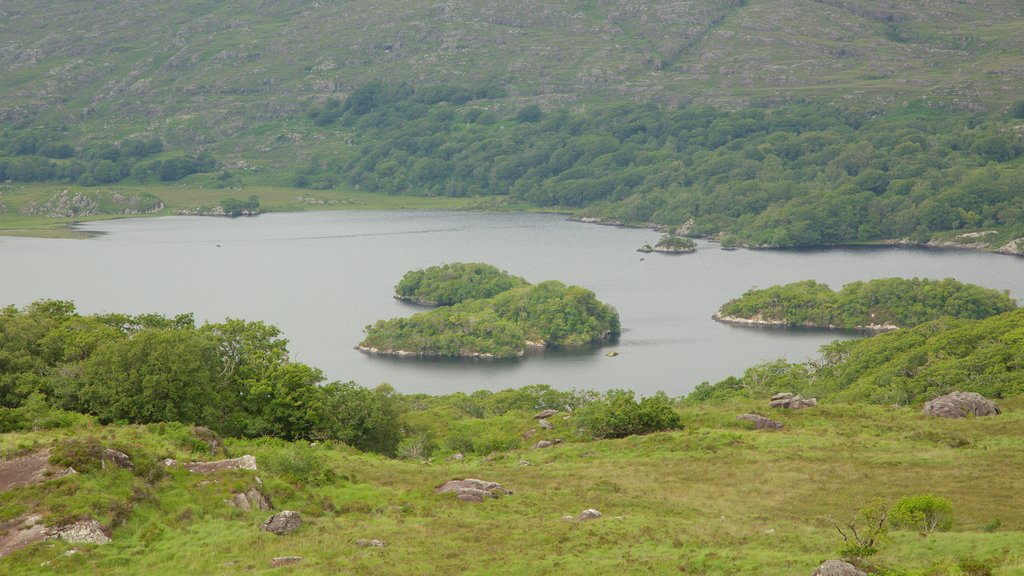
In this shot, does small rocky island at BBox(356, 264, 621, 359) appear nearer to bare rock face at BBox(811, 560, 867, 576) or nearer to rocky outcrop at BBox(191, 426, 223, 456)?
rocky outcrop at BBox(191, 426, 223, 456)

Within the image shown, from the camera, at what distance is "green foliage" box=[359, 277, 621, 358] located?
531 ft

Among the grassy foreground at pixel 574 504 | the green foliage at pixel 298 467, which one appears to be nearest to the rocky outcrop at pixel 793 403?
the grassy foreground at pixel 574 504

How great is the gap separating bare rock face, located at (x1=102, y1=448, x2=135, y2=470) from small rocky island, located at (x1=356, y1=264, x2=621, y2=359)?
387ft

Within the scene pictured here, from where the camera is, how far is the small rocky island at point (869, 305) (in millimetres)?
172125

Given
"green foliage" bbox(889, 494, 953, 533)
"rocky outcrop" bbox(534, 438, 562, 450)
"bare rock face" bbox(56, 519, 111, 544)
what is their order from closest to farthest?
"bare rock face" bbox(56, 519, 111, 544) < "green foliage" bbox(889, 494, 953, 533) < "rocky outcrop" bbox(534, 438, 562, 450)

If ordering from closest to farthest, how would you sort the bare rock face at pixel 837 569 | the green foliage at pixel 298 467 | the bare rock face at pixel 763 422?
the bare rock face at pixel 837 569, the green foliage at pixel 298 467, the bare rock face at pixel 763 422

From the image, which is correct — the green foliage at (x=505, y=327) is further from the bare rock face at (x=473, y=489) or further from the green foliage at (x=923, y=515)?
Answer: the green foliage at (x=923, y=515)

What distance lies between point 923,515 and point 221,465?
1123 inches

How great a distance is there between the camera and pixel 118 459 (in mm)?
42188

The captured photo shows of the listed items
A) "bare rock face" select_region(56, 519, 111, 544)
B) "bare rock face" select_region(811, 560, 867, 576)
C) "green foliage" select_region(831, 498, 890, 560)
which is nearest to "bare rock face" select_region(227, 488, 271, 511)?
"bare rock face" select_region(56, 519, 111, 544)

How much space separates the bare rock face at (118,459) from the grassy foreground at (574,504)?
707 mm

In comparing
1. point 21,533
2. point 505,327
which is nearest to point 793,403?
point 21,533

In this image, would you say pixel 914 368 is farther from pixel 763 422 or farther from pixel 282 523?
pixel 282 523

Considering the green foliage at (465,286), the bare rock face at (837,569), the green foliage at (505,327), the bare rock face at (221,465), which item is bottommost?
the green foliage at (505,327)
